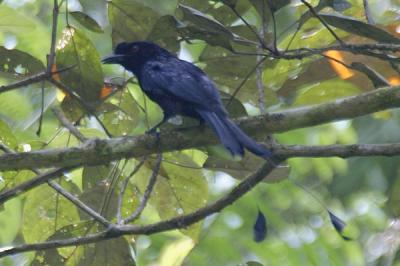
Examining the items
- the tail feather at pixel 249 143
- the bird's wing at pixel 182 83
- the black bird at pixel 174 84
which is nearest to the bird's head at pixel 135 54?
the black bird at pixel 174 84

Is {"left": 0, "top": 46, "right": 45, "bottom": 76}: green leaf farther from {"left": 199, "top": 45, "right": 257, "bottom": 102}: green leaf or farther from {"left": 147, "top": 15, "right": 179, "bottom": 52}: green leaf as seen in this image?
{"left": 199, "top": 45, "right": 257, "bottom": 102}: green leaf

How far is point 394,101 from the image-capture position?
9.04 feet

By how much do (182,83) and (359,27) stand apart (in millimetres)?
1133

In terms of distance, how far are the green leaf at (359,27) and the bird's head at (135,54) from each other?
140 centimetres

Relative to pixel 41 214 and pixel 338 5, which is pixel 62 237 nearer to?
pixel 41 214

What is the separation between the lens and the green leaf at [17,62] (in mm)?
3367

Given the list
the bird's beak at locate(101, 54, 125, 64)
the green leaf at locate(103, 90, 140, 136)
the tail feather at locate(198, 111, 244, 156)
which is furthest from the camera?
the bird's beak at locate(101, 54, 125, 64)

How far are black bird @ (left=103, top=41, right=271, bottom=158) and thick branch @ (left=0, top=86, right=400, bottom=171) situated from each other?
115mm

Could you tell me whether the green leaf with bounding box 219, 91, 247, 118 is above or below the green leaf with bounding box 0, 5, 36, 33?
below

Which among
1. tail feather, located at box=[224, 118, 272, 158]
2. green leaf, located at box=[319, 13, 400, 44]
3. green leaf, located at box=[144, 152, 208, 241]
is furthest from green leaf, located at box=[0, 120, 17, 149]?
green leaf, located at box=[319, 13, 400, 44]

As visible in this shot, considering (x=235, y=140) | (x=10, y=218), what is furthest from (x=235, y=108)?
(x=10, y=218)

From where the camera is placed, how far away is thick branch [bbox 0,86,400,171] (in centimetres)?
277

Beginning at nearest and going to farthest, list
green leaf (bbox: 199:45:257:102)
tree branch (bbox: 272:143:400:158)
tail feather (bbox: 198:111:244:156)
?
tree branch (bbox: 272:143:400:158), tail feather (bbox: 198:111:244:156), green leaf (bbox: 199:45:257:102)

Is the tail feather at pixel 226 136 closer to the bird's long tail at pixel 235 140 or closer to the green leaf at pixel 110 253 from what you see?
the bird's long tail at pixel 235 140
